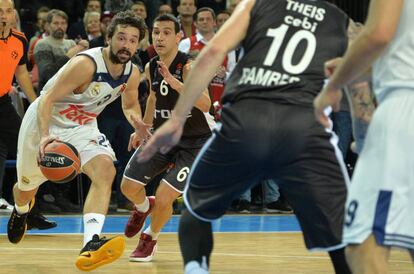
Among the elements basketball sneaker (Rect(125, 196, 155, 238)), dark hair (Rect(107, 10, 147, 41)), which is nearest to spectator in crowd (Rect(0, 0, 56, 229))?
basketball sneaker (Rect(125, 196, 155, 238))

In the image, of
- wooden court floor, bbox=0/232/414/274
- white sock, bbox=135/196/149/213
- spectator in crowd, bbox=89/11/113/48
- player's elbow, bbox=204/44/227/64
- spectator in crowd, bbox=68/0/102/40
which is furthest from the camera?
spectator in crowd, bbox=68/0/102/40

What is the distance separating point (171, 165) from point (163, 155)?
0.44 ft

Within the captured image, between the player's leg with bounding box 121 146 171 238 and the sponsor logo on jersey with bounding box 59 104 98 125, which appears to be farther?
the player's leg with bounding box 121 146 171 238

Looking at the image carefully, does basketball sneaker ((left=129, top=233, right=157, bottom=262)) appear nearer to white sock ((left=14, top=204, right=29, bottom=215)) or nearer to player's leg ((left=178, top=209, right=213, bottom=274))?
white sock ((left=14, top=204, right=29, bottom=215))

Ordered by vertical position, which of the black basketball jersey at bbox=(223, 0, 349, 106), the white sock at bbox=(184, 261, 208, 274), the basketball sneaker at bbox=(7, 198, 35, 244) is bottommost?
the basketball sneaker at bbox=(7, 198, 35, 244)

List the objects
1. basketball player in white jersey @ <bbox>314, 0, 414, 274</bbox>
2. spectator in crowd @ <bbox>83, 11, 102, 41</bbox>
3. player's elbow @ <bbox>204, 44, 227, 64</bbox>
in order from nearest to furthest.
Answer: basketball player in white jersey @ <bbox>314, 0, 414, 274</bbox> → player's elbow @ <bbox>204, 44, 227, 64</bbox> → spectator in crowd @ <bbox>83, 11, 102, 41</bbox>

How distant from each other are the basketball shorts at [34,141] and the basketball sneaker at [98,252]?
0.85m

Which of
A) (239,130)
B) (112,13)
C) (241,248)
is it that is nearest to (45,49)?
(112,13)

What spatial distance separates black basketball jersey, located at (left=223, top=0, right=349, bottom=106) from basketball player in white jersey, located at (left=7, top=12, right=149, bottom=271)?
2.42 m

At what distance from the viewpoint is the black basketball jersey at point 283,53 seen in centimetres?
429

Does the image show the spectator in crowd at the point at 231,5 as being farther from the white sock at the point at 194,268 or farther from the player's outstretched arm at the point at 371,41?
the player's outstretched arm at the point at 371,41

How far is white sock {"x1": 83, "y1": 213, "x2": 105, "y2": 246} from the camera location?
22.3 feet

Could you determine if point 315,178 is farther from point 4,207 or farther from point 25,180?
point 4,207

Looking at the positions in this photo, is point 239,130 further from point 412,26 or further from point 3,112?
point 3,112
